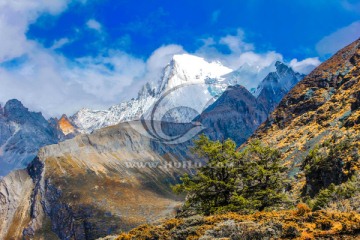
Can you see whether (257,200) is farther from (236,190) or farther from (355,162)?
(355,162)

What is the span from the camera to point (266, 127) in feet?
454

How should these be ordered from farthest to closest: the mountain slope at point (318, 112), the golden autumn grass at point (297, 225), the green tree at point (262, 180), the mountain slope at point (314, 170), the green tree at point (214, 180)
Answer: the mountain slope at point (318, 112) → the green tree at point (262, 180) → the green tree at point (214, 180) → the mountain slope at point (314, 170) → the golden autumn grass at point (297, 225)

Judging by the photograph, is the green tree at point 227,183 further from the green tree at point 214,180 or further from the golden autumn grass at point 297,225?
the golden autumn grass at point 297,225

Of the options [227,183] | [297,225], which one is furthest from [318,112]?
[297,225]

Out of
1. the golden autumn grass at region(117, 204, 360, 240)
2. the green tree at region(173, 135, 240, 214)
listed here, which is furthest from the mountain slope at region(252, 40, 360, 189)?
the golden autumn grass at region(117, 204, 360, 240)

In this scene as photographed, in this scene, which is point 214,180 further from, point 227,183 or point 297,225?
point 297,225

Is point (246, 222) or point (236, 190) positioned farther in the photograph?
point (236, 190)

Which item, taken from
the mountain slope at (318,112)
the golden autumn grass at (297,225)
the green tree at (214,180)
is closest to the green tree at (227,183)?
the green tree at (214,180)

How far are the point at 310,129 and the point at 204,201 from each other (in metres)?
65.9

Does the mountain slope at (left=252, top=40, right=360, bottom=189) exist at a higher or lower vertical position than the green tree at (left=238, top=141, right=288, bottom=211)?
higher

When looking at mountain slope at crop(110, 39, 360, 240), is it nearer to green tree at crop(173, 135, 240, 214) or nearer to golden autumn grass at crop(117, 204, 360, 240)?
golden autumn grass at crop(117, 204, 360, 240)

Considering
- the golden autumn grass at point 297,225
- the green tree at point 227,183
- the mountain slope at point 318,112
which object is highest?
the mountain slope at point 318,112

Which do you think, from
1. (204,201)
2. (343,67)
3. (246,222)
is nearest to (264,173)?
(204,201)

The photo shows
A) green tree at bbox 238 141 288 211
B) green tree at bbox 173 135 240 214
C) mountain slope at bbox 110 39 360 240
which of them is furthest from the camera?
green tree at bbox 238 141 288 211
